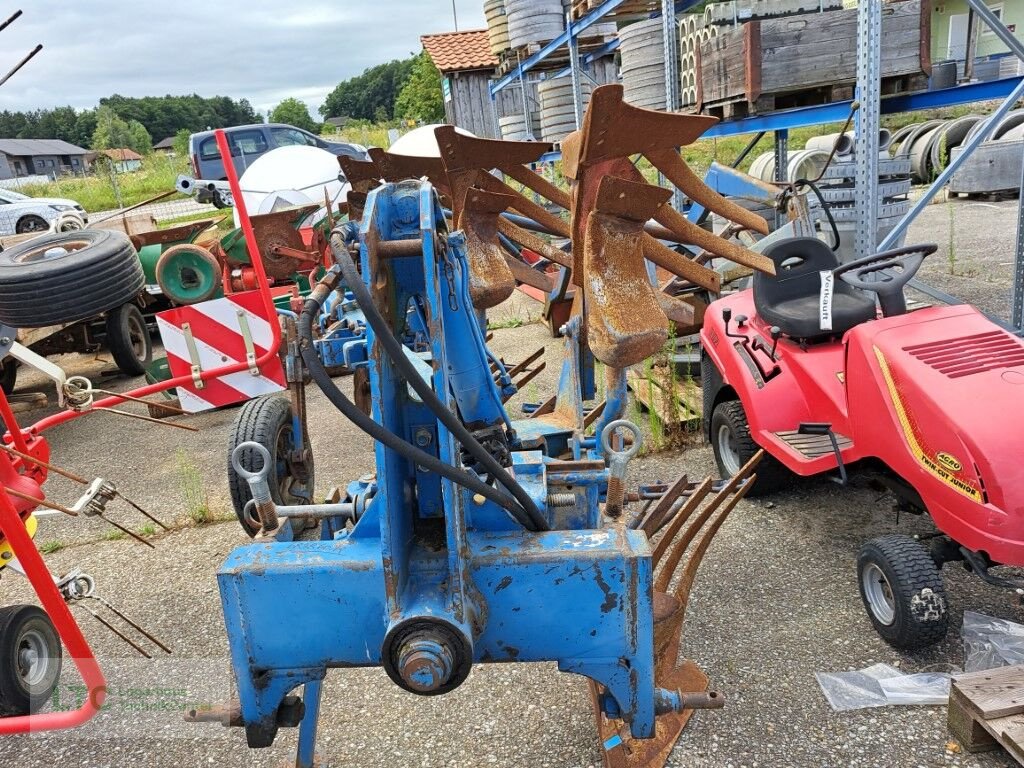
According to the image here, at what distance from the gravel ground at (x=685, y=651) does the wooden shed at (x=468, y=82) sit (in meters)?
14.6

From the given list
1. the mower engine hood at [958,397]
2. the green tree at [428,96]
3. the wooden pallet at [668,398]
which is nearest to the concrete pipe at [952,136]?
the wooden pallet at [668,398]

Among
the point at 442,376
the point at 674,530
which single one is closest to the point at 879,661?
the point at 674,530

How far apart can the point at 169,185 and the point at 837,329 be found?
24.6m

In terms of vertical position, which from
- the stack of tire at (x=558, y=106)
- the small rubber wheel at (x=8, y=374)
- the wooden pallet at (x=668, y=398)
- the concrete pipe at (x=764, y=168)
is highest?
the stack of tire at (x=558, y=106)

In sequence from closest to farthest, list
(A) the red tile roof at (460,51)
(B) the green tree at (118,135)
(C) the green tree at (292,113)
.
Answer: (A) the red tile roof at (460,51), (B) the green tree at (118,135), (C) the green tree at (292,113)

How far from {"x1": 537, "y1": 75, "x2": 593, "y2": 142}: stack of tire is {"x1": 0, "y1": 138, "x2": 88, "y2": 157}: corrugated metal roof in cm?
6070

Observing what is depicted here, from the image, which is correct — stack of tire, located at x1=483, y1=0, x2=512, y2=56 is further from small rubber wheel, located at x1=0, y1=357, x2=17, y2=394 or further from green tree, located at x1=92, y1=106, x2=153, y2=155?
green tree, located at x1=92, y1=106, x2=153, y2=155

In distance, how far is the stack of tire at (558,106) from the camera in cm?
1021

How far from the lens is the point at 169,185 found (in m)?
23.5

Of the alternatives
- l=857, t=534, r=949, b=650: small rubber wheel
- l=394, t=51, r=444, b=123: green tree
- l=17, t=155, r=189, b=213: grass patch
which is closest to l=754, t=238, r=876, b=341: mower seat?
l=857, t=534, r=949, b=650: small rubber wheel

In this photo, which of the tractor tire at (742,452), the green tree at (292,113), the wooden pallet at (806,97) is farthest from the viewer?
the green tree at (292,113)

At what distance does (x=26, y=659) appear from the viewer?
2.52 m

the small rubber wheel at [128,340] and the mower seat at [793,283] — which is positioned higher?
the mower seat at [793,283]

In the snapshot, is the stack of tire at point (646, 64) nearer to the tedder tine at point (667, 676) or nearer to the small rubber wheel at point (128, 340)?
the small rubber wheel at point (128, 340)
